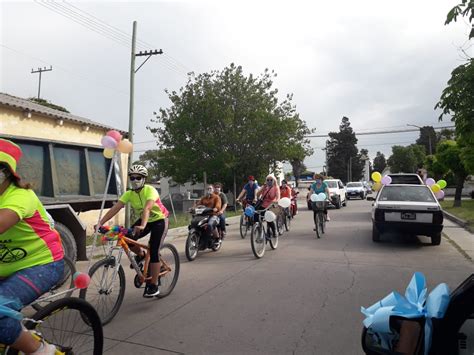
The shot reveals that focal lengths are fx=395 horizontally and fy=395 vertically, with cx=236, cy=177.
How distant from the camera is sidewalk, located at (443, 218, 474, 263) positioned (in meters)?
8.91

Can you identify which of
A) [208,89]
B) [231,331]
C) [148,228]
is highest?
[208,89]

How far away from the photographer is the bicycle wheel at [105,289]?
4520 mm

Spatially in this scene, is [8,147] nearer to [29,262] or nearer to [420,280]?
[29,262]

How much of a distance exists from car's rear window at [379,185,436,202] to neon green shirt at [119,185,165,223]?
701 centimetres

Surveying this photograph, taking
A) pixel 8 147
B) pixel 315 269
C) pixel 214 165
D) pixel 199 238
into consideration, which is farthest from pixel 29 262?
pixel 214 165

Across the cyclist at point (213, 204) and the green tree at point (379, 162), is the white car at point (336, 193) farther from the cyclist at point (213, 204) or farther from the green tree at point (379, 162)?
the green tree at point (379, 162)

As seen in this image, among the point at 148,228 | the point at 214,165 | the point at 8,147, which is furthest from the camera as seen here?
the point at 214,165

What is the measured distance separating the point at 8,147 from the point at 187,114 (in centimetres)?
2511

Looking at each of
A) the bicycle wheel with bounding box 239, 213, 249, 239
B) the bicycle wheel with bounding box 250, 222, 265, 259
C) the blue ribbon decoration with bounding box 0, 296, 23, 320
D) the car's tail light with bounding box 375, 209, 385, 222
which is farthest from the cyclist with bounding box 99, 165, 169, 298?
the bicycle wheel with bounding box 239, 213, 249, 239

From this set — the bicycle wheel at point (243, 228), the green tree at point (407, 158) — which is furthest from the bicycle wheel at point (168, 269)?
the green tree at point (407, 158)

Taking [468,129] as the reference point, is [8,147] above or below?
below

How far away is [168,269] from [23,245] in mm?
3099

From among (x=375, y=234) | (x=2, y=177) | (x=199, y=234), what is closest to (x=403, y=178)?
(x=375, y=234)

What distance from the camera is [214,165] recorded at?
1059 inches
